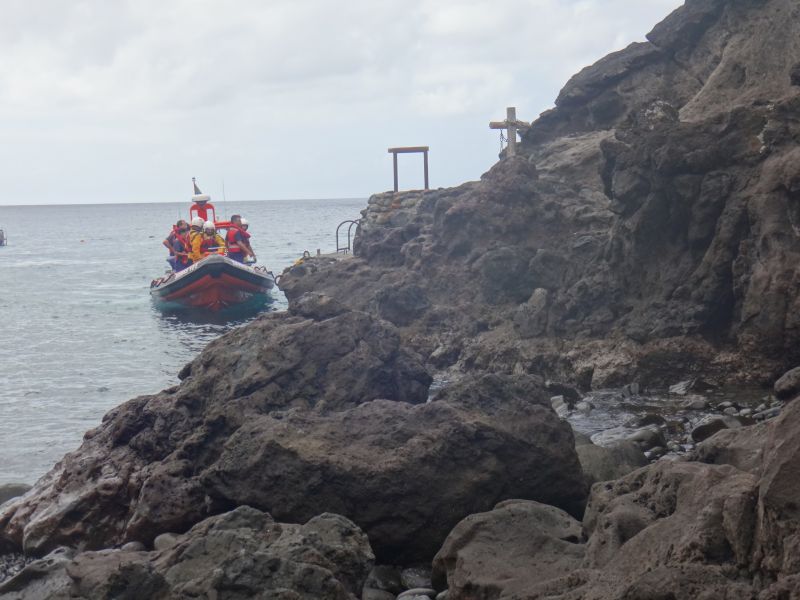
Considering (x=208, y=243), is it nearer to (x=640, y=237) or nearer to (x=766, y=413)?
(x=640, y=237)

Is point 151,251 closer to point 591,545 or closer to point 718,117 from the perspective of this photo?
point 718,117

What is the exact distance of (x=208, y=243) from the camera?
106 feet

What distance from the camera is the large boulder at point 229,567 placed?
18.9 ft

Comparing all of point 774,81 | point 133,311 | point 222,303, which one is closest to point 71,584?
point 774,81

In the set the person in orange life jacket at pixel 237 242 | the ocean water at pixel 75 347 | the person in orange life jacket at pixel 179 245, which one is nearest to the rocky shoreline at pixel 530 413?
the ocean water at pixel 75 347

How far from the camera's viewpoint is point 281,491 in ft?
26.7

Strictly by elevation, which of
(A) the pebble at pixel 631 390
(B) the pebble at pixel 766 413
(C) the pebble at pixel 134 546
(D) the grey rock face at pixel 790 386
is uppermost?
(D) the grey rock face at pixel 790 386

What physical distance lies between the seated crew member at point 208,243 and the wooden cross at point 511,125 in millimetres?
10005

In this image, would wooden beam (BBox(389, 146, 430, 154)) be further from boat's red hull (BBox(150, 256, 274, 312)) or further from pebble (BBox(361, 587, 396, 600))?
pebble (BBox(361, 587, 396, 600))

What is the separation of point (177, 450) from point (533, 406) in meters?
3.51

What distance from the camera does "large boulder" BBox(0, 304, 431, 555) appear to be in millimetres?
9172

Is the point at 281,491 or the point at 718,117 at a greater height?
the point at 718,117

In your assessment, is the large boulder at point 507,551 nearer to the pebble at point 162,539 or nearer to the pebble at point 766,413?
the pebble at point 162,539

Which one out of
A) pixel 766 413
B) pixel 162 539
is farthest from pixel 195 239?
pixel 162 539
